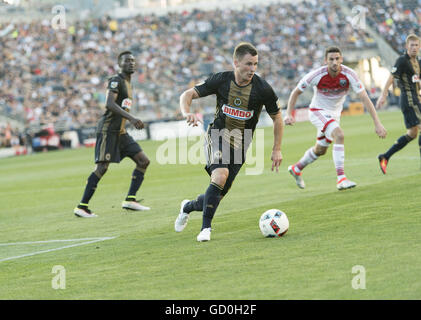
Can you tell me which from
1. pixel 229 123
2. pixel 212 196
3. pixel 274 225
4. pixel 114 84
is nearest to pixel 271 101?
pixel 229 123

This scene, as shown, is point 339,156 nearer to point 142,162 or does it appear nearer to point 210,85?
point 142,162

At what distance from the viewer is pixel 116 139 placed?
40.8 feet

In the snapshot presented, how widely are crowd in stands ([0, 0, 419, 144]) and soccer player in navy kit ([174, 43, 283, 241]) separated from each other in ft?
107

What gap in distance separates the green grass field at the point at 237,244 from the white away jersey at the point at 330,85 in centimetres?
147

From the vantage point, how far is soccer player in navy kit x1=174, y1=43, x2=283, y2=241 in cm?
842

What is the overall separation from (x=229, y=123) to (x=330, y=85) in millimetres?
4297

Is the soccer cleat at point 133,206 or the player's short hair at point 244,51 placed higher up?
the player's short hair at point 244,51

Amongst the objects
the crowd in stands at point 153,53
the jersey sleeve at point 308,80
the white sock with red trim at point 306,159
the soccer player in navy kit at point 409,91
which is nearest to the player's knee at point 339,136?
the white sock with red trim at point 306,159

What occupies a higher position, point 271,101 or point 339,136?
point 339,136

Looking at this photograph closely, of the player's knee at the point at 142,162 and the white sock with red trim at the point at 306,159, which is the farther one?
the white sock with red trim at the point at 306,159

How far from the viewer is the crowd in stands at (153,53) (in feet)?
139

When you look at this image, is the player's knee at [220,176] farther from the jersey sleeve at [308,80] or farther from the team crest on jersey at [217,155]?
the jersey sleeve at [308,80]

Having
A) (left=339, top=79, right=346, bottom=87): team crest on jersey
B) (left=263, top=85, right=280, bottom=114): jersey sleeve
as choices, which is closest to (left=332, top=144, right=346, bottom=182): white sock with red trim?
(left=339, top=79, right=346, bottom=87): team crest on jersey

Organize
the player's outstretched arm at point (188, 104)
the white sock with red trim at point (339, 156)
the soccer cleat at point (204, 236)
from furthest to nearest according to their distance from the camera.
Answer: the white sock with red trim at point (339, 156), the soccer cleat at point (204, 236), the player's outstretched arm at point (188, 104)
